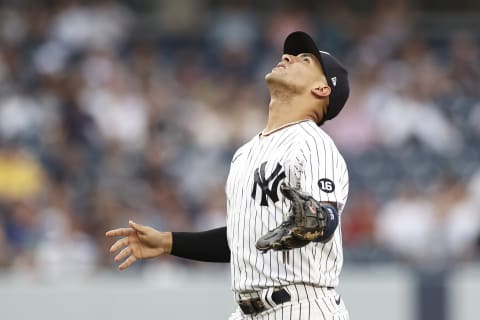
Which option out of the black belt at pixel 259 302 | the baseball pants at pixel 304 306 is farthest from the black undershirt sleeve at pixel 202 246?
the baseball pants at pixel 304 306

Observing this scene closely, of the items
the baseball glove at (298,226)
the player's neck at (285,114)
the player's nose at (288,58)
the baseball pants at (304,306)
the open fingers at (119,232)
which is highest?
the player's nose at (288,58)

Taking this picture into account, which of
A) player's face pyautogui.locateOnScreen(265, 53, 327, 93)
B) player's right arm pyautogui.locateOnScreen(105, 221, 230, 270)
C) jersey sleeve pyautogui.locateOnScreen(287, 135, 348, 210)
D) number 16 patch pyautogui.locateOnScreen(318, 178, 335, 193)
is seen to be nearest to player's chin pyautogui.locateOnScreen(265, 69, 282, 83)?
player's face pyautogui.locateOnScreen(265, 53, 327, 93)

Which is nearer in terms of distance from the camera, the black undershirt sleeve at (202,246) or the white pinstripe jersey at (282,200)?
the white pinstripe jersey at (282,200)

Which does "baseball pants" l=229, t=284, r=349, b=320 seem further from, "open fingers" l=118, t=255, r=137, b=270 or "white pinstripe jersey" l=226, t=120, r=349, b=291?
"open fingers" l=118, t=255, r=137, b=270

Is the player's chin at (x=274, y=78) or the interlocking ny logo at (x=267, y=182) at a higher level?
the player's chin at (x=274, y=78)

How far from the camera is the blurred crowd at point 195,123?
962 cm

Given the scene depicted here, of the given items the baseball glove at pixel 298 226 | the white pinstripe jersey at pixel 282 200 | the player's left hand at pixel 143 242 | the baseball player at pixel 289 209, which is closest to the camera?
the baseball glove at pixel 298 226

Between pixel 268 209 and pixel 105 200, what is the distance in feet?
20.2

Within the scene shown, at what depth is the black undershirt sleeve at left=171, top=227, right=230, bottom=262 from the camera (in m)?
4.53

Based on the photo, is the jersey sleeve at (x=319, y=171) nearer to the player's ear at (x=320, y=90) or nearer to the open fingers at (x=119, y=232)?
the player's ear at (x=320, y=90)

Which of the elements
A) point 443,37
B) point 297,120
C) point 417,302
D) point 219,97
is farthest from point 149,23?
point 297,120

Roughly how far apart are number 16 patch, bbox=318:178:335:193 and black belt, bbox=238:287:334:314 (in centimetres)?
45

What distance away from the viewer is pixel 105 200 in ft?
33.2

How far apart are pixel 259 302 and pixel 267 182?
0.48 m
